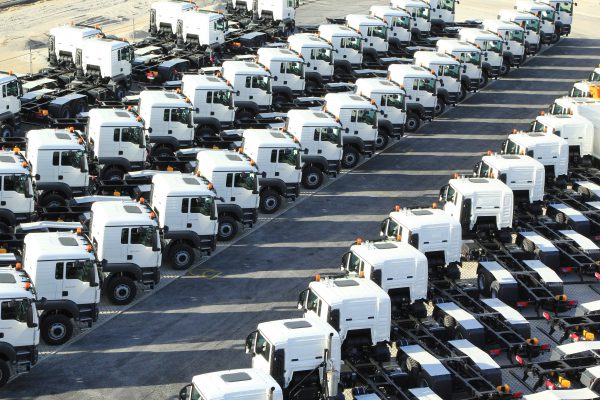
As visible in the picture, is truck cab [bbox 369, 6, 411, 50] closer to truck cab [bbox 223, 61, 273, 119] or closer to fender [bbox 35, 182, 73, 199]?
truck cab [bbox 223, 61, 273, 119]

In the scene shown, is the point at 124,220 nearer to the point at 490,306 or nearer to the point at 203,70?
the point at 490,306

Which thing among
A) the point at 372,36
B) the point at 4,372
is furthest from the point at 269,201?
the point at 372,36

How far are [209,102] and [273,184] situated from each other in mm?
9330

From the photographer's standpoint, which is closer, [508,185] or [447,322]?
[447,322]

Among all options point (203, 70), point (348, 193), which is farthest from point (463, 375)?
point (203, 70)

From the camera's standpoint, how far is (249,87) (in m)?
62.8

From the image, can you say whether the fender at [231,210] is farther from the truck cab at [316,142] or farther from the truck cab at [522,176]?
the truck cab at [522,176]

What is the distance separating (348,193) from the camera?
184ft

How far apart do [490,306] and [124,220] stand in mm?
13532

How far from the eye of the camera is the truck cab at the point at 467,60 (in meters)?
70.5

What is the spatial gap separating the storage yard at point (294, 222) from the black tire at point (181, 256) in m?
0.08

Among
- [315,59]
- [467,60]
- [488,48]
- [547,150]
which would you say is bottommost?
[547,150]

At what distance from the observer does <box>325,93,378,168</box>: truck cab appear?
5797 centimetres

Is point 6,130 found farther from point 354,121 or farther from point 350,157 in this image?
point 354,121
